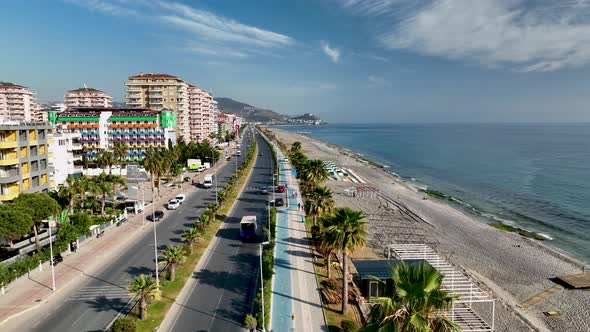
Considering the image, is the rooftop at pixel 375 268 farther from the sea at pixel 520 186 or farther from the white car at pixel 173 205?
the white car at pixel 173 205

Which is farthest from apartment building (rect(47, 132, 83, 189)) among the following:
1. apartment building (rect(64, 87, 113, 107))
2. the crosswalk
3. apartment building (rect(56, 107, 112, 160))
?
apartment building (rect(64, 87, 113, 107))

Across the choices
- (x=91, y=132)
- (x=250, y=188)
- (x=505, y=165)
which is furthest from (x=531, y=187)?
(x=91, y=132)

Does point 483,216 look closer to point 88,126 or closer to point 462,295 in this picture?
point 462,295

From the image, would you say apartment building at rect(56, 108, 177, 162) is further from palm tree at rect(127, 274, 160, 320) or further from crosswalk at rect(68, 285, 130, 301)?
palm tree at rect(127, 274, 160, 320)

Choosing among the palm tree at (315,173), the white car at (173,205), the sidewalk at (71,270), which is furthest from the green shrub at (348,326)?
the white car at (173,205)

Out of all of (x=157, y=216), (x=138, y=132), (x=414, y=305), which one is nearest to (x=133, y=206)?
(x=157, y=216)

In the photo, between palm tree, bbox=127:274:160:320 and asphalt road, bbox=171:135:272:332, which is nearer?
palm tree, bbox=127:274:160:320

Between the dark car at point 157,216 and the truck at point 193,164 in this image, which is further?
the truck at point 193,164

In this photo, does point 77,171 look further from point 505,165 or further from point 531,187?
point 505,165
